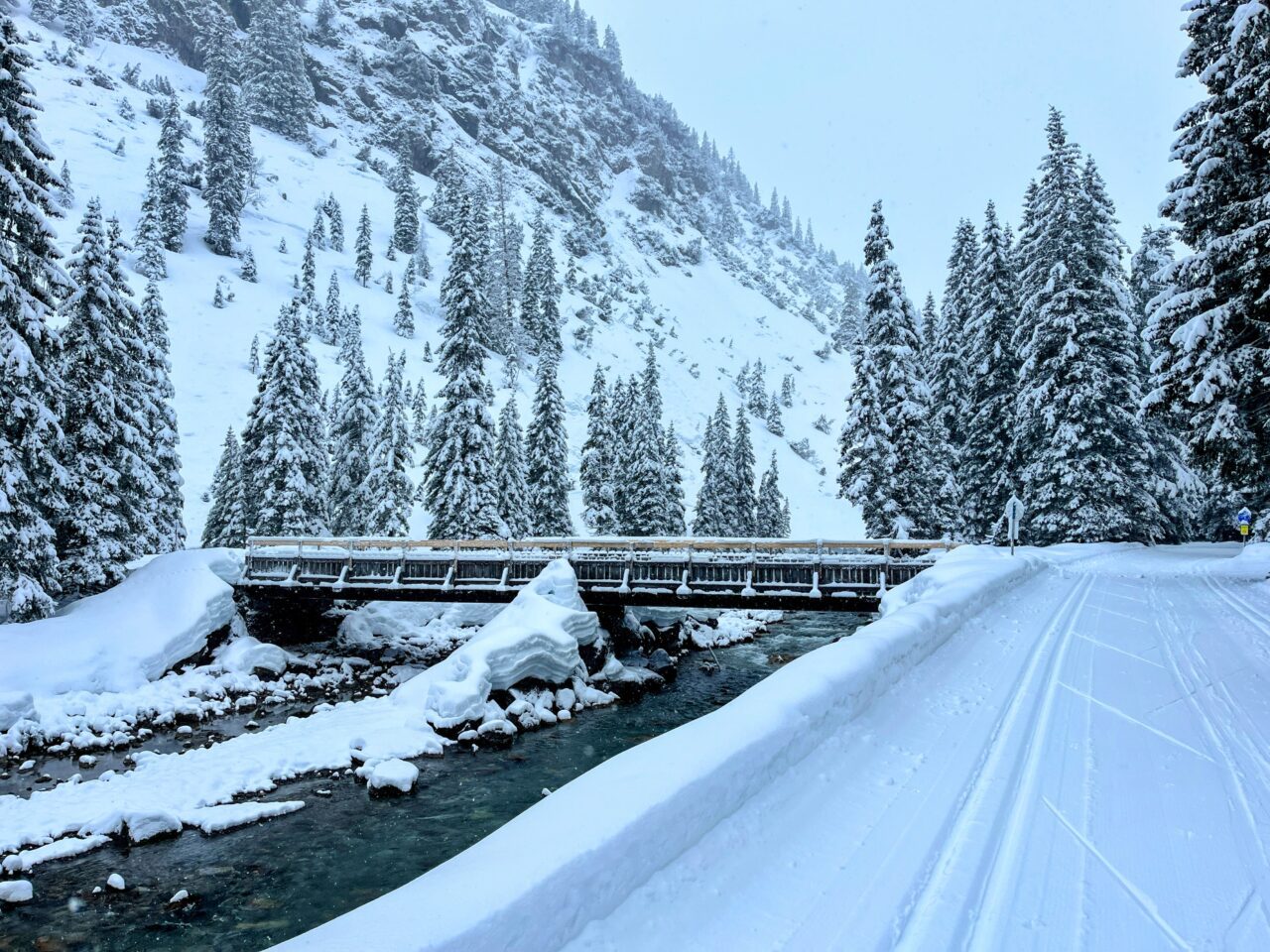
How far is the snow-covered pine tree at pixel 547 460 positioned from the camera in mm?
41688

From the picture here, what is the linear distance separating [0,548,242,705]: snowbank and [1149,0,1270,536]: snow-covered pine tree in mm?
27474

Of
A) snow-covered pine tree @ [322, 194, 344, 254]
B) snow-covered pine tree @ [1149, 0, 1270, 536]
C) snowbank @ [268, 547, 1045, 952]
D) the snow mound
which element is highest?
snow-covered pine tree @ [322, 194, 344, 254]

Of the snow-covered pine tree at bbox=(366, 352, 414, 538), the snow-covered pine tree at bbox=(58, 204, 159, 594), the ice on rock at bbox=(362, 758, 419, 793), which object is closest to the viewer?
the ice on rock at bbox=(362, 758, 419, 793)

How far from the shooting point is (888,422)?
2912 centimetres

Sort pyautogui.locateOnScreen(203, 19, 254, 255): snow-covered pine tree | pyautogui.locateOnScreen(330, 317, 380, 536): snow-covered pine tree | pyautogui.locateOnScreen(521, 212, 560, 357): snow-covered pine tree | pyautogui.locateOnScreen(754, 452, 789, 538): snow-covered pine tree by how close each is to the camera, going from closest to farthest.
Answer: pyautogui.locateOnScreen(330, 317, 380, 536): snow-covered pine tree < pyautogui.locateOnScreen(754, 452, 789, 538): snow-covered pine tree < pyautogui.locateOnScreen(203, 19, 254, 255): snow-covered pine tree < pyautogui.locateOnScreen(521, 212, 560, 357): snow-covered pine tree

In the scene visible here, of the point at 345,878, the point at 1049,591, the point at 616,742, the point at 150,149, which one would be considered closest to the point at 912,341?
the point at 1049,591

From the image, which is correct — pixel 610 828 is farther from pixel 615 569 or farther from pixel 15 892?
pixel 615 569

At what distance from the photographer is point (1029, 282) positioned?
1282 inches

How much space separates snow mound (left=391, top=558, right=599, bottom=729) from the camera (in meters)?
16.4

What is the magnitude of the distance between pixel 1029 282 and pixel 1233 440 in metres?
19.0

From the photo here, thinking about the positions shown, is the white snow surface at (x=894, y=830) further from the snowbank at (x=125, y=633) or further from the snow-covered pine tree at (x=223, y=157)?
the snow-covered pine tree at (x=223, y=157)

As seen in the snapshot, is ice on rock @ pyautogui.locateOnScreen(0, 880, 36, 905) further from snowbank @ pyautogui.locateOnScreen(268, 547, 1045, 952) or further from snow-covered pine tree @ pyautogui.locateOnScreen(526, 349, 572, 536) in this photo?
snow-covered pine tree @ pyautogui.locateOnScreen(526, 349, 572, 536)

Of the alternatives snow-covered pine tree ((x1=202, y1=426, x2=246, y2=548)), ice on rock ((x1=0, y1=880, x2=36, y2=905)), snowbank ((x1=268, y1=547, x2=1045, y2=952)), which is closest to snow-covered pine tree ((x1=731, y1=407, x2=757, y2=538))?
snow-covered pine tree ((x1=202, y1=426, x2=246, y2=548))

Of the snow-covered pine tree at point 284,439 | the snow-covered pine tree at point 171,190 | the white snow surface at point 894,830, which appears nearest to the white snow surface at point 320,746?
the white snow surface at point 894,830
